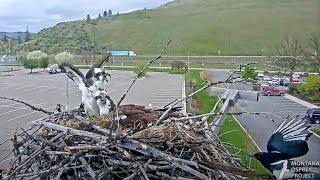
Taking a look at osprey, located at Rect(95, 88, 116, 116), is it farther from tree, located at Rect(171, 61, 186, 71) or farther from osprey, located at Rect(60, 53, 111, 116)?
tree, located at Rect(171, 61, 186, 71)

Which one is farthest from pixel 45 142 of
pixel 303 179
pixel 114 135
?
pixel 303 179

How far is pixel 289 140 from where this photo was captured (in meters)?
5.10

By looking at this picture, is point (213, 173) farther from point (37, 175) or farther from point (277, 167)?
point (277, 167)

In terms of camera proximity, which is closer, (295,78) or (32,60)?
(295,78)

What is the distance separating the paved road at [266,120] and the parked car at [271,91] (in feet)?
0.38

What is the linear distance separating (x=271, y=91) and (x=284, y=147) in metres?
8.63

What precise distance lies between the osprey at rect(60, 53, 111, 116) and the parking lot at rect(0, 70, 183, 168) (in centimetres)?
723

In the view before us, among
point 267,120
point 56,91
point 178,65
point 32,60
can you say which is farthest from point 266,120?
point 32,60

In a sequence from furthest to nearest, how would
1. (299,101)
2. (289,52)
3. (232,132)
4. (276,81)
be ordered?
(276,81), (299,101), (289,52), (232,132)

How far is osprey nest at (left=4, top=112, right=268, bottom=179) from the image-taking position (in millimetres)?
2504

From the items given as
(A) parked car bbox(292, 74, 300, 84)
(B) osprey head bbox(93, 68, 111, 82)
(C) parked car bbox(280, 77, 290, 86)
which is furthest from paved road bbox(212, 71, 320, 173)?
(B) osprey head bbox(93, 68, 111, 82)

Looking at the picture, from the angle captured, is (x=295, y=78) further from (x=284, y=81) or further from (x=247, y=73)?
(x=247, y=73)

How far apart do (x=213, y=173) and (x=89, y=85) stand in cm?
140

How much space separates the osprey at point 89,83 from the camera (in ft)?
11.6
